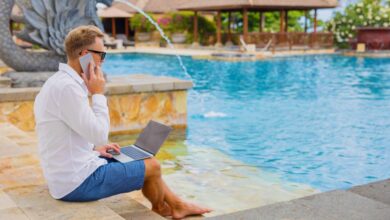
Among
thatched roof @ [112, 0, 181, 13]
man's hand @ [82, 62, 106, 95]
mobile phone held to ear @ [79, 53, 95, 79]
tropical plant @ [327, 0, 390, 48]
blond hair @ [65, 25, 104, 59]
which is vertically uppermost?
thatched roof @ [112, 0, 181, 13]

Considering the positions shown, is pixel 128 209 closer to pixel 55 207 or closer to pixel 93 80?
pixel 55 207

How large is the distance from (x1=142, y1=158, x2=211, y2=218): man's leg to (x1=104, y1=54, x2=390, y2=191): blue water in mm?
2406

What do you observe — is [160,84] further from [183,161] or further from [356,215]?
[356,215]

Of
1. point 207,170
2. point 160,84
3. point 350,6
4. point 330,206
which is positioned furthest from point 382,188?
point 350,6

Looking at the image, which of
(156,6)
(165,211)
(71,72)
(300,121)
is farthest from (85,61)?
(156,6)

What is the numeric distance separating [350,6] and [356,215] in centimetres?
2973

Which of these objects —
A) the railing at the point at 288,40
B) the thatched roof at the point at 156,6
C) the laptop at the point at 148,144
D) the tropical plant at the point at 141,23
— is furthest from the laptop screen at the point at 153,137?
the thatched roof at the point at 156,6

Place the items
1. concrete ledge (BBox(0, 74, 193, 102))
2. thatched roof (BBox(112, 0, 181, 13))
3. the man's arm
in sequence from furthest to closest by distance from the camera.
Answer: thatched roof (BBox(112, 0, 181, 13))
concrete ledge (BBox(0, 74, 193, 102))
the man's arm

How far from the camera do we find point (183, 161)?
607cm

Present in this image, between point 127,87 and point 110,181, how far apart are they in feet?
14.0

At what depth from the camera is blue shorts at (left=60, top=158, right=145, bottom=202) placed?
9.68 ft

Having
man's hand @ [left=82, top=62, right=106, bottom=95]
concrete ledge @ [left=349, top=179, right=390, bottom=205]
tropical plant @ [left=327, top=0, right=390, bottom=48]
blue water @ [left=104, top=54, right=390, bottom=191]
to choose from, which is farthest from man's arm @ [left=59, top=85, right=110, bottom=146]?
tropical plant @ [left=327, top=0, right=390, bottom=48]

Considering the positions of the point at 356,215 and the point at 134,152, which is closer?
the point at 356,215

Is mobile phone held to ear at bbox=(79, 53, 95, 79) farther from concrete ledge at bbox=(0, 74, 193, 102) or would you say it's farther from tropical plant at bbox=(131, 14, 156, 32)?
tropical plant at bbox=(131, 14, 156, 32)
